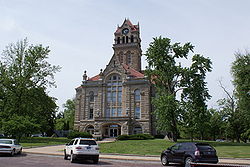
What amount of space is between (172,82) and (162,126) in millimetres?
7483

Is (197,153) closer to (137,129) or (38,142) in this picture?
(38,142)

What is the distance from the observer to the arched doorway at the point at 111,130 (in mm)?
52531

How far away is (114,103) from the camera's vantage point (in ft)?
181

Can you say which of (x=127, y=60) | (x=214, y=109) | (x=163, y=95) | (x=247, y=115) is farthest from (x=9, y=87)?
(x=214, y=109)

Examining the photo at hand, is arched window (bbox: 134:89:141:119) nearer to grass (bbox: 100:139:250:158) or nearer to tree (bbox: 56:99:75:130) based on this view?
grass (bbox: 100:139:250:158)

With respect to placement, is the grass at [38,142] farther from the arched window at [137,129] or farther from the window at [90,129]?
the arched window at [137,129]

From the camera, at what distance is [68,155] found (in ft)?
57.9

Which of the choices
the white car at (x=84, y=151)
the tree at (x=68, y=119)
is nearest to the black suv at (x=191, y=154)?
the white car at (x=84, y=151)

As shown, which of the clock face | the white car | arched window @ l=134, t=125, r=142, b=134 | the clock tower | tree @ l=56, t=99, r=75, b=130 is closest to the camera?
the white car

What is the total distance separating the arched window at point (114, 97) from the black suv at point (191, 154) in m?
38.5

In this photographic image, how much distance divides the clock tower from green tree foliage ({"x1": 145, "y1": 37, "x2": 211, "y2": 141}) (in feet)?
85.2

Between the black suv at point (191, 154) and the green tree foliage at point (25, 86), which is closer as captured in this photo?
the black suv at point (191, 154)

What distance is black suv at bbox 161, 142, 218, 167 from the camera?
14.3 meters

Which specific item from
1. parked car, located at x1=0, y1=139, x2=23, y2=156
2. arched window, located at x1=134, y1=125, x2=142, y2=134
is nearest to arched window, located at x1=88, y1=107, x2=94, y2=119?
arched window, located at x1=134, y1=125, x2=142, y2=134
